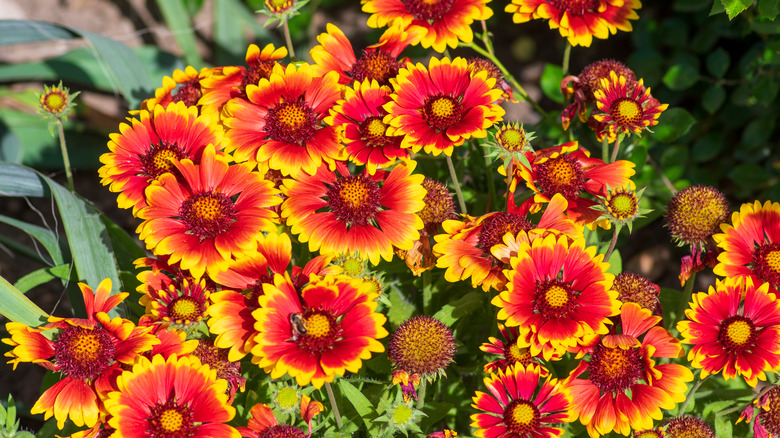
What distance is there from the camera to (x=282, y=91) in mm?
1639

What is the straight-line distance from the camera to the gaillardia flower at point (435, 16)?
5.45 feet

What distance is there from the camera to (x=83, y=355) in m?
1.44

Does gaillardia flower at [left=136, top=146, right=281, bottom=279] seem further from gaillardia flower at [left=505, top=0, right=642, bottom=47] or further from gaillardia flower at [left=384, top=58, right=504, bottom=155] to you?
gaillardia flower at [left=505, top=0, right=642, bottom=47]

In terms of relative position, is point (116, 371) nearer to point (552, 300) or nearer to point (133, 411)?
point (133, 411)

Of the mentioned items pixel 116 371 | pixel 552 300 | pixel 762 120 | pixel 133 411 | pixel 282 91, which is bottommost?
pixel 133 411

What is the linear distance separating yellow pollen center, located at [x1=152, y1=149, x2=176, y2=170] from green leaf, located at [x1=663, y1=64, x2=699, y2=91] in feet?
6.60

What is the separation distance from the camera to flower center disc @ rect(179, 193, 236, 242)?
1516 mm

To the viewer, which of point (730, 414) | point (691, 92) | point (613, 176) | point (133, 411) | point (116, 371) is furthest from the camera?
point (691, 92)

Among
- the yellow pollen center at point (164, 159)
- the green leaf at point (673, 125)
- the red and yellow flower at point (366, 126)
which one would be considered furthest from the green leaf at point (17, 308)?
the green leaf at point (673, 125)

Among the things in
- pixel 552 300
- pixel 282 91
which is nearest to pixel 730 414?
pixel 552 300

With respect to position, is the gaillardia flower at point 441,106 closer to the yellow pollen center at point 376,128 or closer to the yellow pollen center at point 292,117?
the yellow pollen center at point 376,128

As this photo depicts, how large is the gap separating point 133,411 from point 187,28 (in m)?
2.38

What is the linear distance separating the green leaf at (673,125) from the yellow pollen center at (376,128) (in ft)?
3.56

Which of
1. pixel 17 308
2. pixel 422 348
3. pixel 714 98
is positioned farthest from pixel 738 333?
pixel 17 308
